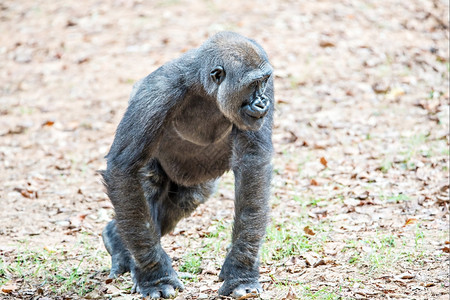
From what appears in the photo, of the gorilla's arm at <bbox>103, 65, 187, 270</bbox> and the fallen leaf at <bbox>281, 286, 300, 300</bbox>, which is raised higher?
the gorilla's arm at <bbox>103, 65, 187, 270</bbox>

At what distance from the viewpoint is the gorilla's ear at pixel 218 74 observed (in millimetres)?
5637

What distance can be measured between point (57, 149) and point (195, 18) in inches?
238

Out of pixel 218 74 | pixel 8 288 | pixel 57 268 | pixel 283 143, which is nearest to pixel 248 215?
pixel 218 74

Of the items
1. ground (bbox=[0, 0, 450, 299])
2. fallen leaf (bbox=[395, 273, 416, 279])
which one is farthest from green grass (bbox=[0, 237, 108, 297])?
fallen leaf (bbox=[395, 273, 416, 279])

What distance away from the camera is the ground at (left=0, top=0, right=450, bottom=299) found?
6.42 meters

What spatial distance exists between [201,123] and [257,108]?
1.14 m

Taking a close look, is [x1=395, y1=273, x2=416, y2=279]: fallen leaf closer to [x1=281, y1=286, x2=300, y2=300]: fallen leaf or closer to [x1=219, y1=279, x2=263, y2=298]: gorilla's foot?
[x1=281, y1=286, x2=300, y2=300]: fallen leaf

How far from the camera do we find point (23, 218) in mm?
8414

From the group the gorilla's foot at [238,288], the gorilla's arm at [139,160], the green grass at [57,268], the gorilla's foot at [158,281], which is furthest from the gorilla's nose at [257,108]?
the green grass at [57,268]

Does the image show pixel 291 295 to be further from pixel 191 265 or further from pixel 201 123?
pixel 201 123

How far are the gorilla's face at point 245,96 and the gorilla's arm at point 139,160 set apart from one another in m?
0.53

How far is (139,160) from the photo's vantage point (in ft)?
19.3

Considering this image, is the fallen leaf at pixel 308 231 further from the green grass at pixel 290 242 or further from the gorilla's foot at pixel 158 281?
the gorilla's foot at pixel 158 281

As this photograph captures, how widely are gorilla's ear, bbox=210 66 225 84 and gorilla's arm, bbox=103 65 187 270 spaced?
41cm
